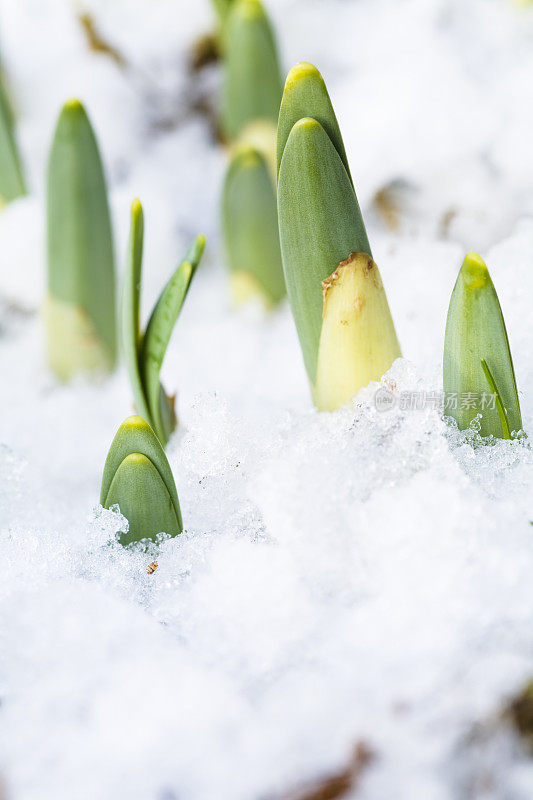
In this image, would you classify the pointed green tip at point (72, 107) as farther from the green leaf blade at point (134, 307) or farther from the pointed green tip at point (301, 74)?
the pointed green tip at point (301, 74)

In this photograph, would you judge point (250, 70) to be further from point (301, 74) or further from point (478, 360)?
point (478, 360)

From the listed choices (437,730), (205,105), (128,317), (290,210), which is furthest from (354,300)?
(205,105)

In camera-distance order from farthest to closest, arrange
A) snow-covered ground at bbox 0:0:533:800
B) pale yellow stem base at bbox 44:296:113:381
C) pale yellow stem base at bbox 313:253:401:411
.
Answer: pale yellow stem base at bbox 44:296:113:381 < pale yellow stem base at bbox 313:253:401:411 < snow-covered ground at bbox 0:0:533:800

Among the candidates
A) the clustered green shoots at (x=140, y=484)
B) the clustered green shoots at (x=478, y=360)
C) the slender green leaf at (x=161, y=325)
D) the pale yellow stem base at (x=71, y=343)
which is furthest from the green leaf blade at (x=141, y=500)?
the pale yellow stem base at (x=71, y=343)

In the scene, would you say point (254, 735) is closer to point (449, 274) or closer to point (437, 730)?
point (437, 730)

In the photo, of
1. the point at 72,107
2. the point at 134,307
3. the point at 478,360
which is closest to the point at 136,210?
the point at 134,307

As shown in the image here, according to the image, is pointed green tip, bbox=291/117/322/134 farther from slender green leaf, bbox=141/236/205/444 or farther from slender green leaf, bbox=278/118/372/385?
slender green leaf, bbox=141/236/205/444

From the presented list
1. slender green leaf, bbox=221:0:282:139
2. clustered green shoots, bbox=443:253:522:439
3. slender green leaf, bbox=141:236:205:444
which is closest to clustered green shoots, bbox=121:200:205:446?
slender green leaf, bbox=141:236:205:444
